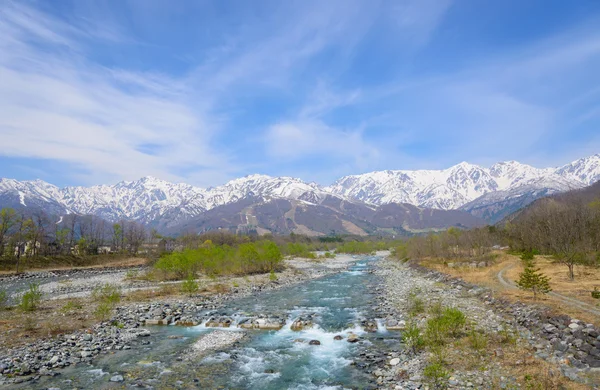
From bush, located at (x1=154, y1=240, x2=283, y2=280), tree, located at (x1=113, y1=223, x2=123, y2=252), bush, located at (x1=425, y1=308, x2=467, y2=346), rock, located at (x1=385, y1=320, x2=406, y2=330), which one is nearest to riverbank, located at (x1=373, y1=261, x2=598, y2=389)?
bush, located at (x1=425, y1=308, x2=467, y2=346)

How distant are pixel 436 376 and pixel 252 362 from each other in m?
10.1

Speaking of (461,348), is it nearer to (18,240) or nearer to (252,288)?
(252,288)

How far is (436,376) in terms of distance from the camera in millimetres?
14094

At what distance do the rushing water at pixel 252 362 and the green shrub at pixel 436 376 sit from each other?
2901 millimetres

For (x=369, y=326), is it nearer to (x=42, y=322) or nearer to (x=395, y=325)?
(x=395, y=325)

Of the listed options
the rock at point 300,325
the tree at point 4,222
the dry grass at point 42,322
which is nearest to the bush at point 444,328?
the rock at point 300,325

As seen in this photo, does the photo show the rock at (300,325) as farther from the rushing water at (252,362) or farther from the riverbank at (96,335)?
the riverbank at (96,335)

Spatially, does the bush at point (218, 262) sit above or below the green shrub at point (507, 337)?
above

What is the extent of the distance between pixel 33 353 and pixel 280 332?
15143 mm

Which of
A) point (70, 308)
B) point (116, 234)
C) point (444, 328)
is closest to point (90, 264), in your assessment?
point (116, 234)

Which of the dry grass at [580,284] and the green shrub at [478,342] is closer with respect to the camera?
the green shrub at [478,342]

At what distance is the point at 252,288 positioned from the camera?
4872 centimetres

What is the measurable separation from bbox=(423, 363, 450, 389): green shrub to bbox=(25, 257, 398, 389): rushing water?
9.52 feet

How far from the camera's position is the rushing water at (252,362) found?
16281 millimetres
